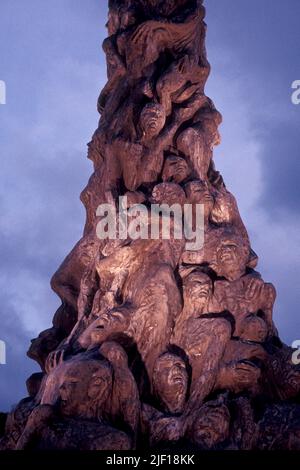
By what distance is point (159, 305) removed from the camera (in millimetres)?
8758

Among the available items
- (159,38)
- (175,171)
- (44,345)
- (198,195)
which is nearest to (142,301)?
(198,195)

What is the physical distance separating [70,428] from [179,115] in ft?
16.3

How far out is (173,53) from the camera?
11.1 m

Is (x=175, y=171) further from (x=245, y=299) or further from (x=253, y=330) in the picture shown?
(x=253, y=330)

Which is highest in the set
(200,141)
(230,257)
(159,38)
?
(159,38)

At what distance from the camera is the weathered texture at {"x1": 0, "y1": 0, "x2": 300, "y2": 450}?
25.9 feet

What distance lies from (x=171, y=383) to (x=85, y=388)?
41.3 inches

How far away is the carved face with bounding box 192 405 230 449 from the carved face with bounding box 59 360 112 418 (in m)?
1.02

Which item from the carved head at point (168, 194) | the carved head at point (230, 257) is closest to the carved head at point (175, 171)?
the carved head at point (168, 194)

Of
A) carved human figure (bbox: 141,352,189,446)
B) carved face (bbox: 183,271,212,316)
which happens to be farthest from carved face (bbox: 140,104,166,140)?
carved human figure (bbox: 141,352,189,446)

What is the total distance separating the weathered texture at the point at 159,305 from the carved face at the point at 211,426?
0.01 meters

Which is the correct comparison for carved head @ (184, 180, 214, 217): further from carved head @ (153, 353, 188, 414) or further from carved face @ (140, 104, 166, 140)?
carved head @ (153, 353, 188, 414)

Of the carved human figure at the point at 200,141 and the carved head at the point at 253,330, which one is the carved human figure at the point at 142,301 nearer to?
the carved head at the point at 253,330

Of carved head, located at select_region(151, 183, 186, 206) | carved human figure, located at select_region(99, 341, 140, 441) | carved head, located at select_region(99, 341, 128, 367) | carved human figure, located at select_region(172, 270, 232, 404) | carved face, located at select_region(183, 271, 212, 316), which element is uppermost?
carved head, located at select_region(151, 183, 186, 206)
